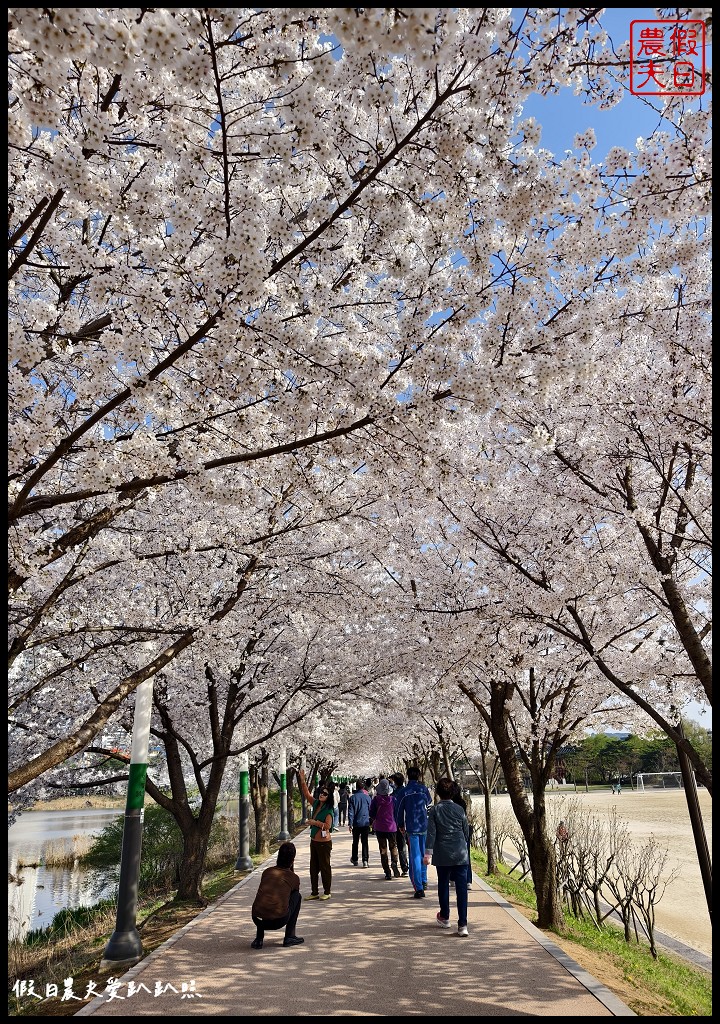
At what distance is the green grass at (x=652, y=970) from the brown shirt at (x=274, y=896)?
347 cm

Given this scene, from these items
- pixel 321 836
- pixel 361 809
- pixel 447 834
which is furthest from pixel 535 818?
pixel 361 809

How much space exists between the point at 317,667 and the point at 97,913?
21.8 ft

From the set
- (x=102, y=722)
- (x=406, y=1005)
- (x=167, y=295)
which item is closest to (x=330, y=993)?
(x=406, y=1005)

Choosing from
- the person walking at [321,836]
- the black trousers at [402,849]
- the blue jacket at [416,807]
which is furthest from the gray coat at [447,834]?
the black trousers at [402,849]

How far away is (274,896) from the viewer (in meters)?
6.88

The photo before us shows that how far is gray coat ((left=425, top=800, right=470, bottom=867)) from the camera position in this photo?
7.22 m

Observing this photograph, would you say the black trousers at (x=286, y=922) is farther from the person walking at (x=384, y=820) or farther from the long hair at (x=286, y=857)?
the person walking at (x=384, y=820)

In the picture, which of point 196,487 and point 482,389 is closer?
point 482,389

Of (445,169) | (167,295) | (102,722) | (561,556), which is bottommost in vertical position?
(102,722)

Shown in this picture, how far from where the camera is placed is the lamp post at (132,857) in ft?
21.2

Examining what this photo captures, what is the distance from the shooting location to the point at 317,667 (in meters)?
12.6

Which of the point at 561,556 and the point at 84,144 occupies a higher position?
the point at 84,144

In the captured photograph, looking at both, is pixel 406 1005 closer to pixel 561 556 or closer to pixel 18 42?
pixel 561 556

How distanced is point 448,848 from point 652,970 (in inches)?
117
